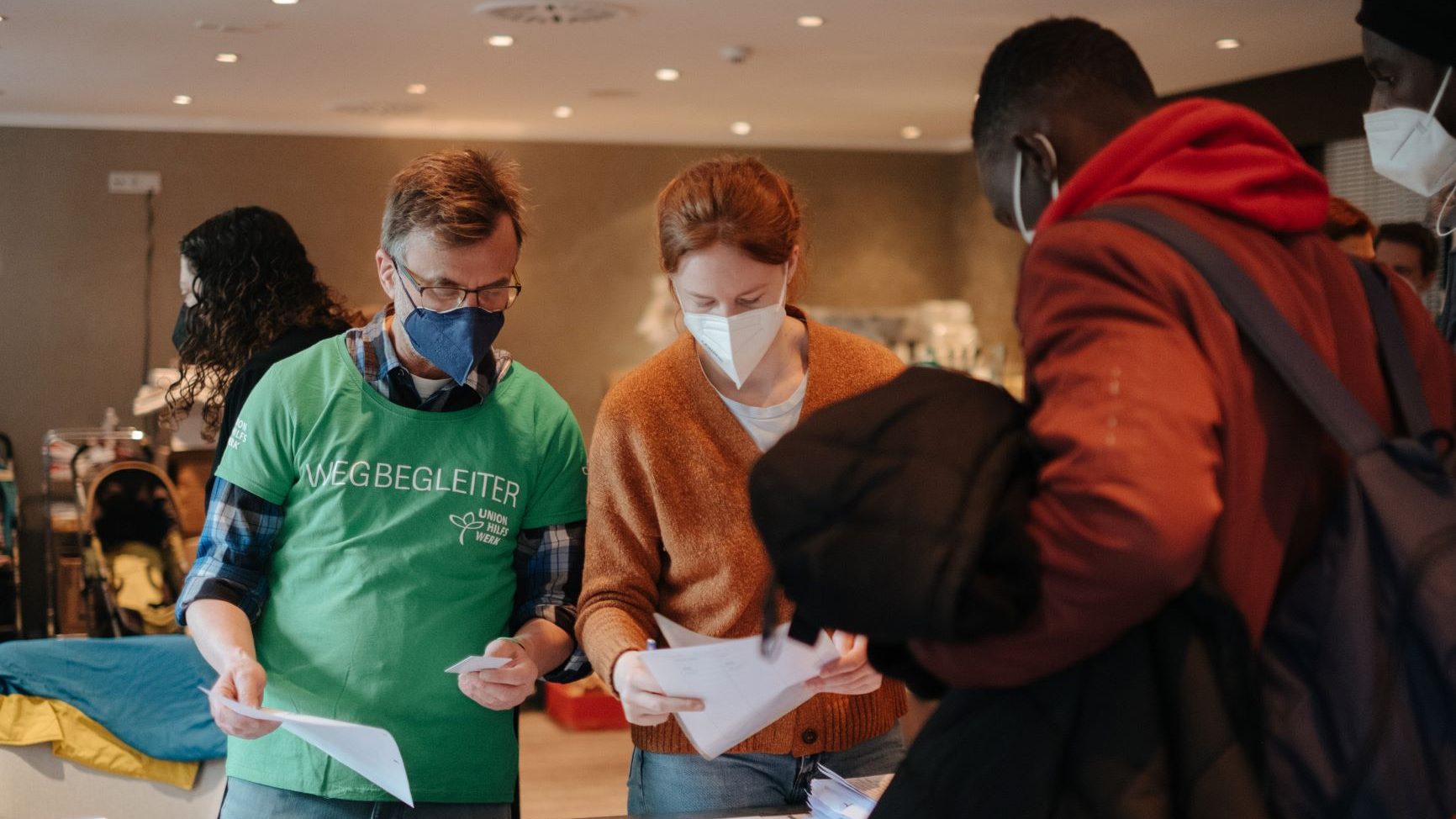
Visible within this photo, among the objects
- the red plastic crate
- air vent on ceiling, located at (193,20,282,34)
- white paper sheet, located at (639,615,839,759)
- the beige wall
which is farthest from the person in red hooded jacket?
the beige wall

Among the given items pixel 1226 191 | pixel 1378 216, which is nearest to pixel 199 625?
pixel 1226 191

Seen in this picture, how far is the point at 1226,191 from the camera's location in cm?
92

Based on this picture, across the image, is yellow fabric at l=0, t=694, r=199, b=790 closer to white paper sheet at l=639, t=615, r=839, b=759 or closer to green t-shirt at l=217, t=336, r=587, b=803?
green t-shirt at l=217, t=336, r=587, b=803

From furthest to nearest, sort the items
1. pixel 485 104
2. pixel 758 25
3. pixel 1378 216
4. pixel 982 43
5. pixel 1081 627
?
pixel 485 104 < pixel 1378 216 < pixel 982 43 < pixel 758 25 < pixel 1081 627

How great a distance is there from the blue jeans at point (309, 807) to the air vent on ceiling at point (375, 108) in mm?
5788

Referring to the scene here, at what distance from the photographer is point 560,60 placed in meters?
5.81

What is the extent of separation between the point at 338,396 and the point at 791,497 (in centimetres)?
99

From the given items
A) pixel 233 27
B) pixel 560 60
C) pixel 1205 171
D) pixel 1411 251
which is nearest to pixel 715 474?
pixel 1205 171

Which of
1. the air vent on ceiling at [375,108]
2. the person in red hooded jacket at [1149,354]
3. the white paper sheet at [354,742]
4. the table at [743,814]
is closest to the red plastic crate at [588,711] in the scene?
the air vent on ceiling at [375,108]

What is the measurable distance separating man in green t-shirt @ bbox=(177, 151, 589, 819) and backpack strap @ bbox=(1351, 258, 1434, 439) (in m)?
1.08

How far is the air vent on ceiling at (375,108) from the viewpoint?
23.0ft

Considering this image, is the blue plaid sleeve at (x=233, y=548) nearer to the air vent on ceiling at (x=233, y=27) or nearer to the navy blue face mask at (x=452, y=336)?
the navy blue face mask at (x=452, y=336)

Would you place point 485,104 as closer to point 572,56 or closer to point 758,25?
point 572,56

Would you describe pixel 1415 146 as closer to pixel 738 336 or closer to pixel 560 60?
pixel 738 336
